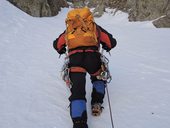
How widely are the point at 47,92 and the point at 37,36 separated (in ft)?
19.8

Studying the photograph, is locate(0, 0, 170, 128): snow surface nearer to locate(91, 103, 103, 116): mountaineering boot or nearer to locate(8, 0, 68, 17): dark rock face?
locate(91, 103, 103, 116): mountaineering boot

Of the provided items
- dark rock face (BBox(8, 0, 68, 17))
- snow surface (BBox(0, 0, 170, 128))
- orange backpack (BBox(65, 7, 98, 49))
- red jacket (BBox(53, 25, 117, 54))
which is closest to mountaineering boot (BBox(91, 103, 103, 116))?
snow surface (BBox(0, 0, 170, 128))

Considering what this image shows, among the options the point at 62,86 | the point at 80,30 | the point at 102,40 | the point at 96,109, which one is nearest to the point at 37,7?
the point at 62,86

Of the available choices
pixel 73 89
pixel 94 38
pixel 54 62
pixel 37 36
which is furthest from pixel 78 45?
pixel 37 36

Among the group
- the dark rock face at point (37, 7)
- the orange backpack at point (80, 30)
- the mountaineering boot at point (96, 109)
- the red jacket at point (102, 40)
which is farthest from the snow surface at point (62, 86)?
the dark rock face at point (37, 7)

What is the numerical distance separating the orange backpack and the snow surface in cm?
108

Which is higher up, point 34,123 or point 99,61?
point 99,61

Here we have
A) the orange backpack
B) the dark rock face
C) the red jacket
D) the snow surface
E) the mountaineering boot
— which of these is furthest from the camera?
the dark rock face

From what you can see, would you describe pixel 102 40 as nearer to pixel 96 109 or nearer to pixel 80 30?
pixel 80 30

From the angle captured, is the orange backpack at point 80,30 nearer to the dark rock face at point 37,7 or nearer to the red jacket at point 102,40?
the red jacket at point 102,40

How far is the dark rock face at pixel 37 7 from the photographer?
1828 centimetres

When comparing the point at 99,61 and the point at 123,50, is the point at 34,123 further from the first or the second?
the point at 123,50

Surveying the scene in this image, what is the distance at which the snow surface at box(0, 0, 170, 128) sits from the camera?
4.46 meters

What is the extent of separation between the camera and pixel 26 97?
5133 millimetres
